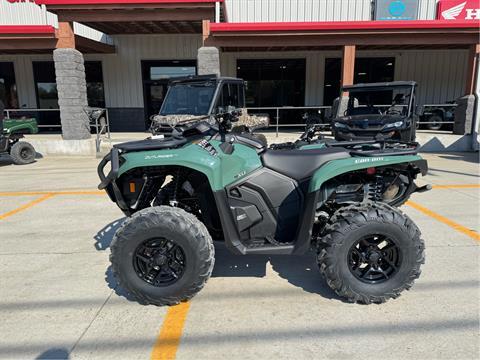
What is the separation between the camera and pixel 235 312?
114 inches

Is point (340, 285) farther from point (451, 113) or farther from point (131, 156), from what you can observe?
point (451, 113)

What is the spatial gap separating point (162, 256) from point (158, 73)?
15176 millimetres

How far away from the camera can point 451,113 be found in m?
16.0

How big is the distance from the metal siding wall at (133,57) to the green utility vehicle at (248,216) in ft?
46.2

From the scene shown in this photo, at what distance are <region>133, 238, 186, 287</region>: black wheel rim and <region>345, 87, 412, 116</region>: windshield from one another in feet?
23.8

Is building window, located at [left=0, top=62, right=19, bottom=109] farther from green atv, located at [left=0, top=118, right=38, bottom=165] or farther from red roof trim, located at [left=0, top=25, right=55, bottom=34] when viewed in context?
green atv, located at [left=0, top=118, right=38, bottom=165]

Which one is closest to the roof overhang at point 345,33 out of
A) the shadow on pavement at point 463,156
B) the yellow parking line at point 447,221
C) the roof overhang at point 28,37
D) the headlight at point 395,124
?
the shadow on pavement at point 463,156

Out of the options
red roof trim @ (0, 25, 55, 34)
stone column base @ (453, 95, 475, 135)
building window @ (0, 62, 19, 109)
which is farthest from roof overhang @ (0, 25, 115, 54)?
stone column base @ (453, 95, 475, 135)

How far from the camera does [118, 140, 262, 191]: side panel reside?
112 inches

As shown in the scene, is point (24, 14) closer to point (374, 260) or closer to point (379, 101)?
point (379, 101)

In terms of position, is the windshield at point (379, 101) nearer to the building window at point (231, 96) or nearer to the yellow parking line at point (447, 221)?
the building window at point (231, 96)

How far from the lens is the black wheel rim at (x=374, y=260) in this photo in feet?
9.66

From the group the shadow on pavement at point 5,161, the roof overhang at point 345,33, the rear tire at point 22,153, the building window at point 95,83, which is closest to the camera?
the rear tire at point 22,153

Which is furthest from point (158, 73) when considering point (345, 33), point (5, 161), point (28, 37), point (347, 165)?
point (347, 165)
